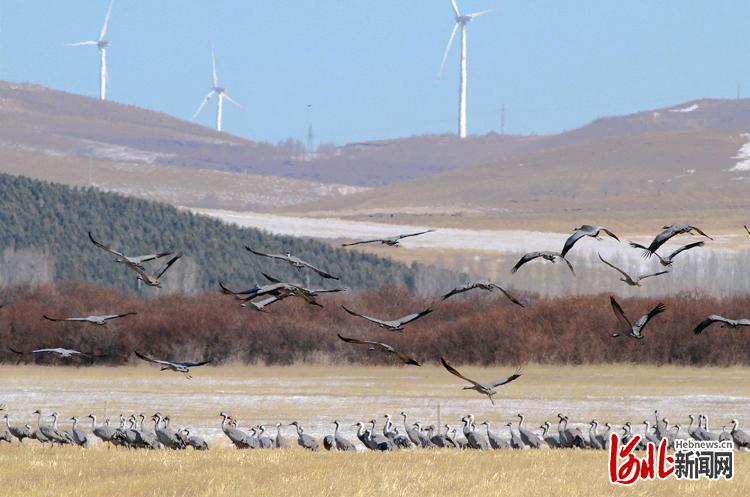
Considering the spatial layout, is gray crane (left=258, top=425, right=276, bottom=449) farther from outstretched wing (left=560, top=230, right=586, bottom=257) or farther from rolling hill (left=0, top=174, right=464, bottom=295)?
rolling hill (left=0, top=174, right=464, bottom=295)

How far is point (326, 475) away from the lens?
99.5 ft

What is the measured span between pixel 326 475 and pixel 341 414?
652 inches

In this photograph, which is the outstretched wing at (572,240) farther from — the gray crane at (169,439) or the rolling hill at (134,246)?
the rolling hill at (134,246)

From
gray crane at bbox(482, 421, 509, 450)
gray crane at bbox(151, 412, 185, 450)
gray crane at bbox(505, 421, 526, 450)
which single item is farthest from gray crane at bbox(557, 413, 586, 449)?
gray crane at bbox(151, 412, 185, 450)

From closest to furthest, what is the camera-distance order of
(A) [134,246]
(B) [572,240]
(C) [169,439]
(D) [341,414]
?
(B) [572,240] → (C) [169,439] → (D) [341,414] → (A) [134,246]

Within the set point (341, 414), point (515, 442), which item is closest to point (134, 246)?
point (341, 414)

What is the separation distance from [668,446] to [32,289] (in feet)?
183

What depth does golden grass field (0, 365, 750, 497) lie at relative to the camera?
29.2 meters

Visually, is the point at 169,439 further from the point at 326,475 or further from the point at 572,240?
the point at 572,240

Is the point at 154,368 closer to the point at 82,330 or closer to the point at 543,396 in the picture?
the point at 82,330

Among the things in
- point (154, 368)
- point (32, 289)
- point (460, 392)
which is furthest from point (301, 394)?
point (32, 289)

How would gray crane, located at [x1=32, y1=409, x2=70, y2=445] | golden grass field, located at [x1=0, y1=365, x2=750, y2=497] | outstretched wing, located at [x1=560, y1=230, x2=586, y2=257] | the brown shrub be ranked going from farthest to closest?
the brown shrub → gray crane, located at [x1=32, y1=409, x2=70, y2=445] → golden grass field, located at [x1=0, y1=365, x2=750, y2=497] → outstretched wing, located at [x1=560, y1=230, x2=586, y2=257]

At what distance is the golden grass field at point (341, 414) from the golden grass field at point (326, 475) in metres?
0.04

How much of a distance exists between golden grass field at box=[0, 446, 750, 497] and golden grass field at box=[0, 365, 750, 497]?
0.04 m
